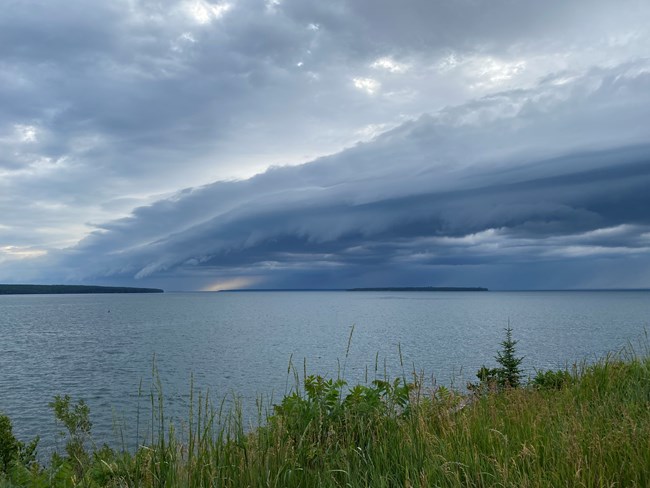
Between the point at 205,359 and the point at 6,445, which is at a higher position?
the point at 6,445

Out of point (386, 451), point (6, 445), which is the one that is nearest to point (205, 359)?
point (6, 445)

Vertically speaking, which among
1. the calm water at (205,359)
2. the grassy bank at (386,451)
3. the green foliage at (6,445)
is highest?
the grassy bank at (386,451)

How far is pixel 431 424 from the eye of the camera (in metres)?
6.10

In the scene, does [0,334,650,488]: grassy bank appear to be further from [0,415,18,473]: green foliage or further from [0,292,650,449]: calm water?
[0,292,650,449]: calm water

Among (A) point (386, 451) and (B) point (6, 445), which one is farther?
(B) point (6, 445)

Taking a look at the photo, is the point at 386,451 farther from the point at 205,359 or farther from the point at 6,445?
the point at 205,359

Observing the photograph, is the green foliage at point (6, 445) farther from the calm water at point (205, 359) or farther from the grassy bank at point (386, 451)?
the grassy bank at point (386, 451)

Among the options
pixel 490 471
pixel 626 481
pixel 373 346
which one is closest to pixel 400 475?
pixel 490 471

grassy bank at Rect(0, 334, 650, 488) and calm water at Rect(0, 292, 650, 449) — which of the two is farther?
calm water at Rect(0, 292, 650, 449)

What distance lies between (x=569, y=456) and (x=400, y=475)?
5.48ft

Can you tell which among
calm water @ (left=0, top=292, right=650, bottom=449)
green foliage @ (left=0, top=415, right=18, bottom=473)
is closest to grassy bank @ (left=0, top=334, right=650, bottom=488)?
green foliage @ (left=0, top=415, right=18, bottom=473)

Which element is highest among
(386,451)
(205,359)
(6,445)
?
(386,451)

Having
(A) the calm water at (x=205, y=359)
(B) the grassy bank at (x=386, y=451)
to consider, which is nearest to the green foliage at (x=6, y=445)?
(A) the calm water at (x=205, y=359)

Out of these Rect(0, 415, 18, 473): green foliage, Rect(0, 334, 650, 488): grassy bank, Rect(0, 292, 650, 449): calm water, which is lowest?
Rect(0, 292, 650, 449): calm water
